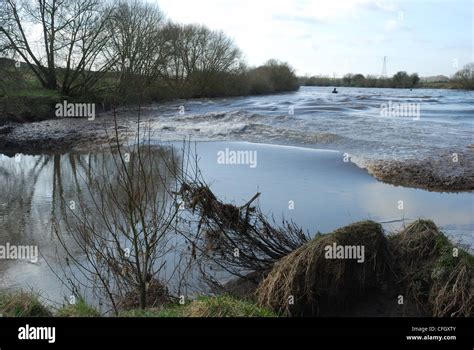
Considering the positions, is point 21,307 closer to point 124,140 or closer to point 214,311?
point 214,311

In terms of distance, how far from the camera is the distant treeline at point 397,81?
44.1 metres

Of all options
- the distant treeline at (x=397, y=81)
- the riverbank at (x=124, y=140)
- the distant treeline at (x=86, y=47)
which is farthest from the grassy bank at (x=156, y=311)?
the distant treeline at (x=397, y=81)

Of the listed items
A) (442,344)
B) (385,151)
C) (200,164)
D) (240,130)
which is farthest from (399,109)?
(442,344)

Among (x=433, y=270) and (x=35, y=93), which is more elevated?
(x=35, y=93)

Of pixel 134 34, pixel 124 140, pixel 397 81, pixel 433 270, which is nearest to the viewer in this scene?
pixel 433 270

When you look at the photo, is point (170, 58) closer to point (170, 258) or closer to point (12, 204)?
point (12, 204)

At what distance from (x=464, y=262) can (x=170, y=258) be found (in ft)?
14.2

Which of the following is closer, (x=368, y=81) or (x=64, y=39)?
(x=64, y=39)

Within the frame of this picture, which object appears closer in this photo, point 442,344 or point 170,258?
point 442,344

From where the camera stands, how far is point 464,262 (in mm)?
6055

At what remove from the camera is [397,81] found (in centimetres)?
6016

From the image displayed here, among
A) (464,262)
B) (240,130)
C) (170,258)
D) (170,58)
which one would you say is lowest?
(170,258)

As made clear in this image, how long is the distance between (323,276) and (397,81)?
58501mm

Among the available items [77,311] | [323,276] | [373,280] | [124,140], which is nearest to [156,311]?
[77,311]
